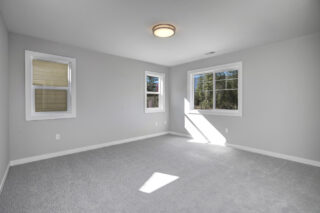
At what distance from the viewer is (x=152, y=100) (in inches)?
227

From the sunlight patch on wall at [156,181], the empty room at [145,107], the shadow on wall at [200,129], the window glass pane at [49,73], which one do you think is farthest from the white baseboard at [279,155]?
the window glass pane at [49,73]

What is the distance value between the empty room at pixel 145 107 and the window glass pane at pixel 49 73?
0.07ft

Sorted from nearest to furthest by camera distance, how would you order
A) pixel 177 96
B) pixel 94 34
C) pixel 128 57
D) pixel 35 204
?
pixel 35 204
pixel 94 34
pixel 128 57
pixel 177 96

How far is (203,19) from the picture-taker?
259 centimetres

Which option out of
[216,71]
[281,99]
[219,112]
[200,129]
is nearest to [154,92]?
[200,129]

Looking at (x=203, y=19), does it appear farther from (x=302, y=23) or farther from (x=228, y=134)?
(x=228, y=134)

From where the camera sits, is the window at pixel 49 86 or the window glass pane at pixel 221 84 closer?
the window at pixel 49 86

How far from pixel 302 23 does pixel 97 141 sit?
16.4 feet

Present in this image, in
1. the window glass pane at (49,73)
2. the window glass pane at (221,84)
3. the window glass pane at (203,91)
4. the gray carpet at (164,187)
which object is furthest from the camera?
the window glass pane at (203,91)

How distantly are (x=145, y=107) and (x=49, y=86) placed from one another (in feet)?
8.96

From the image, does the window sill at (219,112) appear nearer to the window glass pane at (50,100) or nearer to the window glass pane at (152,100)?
the window glass pane at (152,100)

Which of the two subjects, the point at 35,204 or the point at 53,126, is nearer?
the point at 35,204

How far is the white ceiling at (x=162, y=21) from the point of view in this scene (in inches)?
86.5

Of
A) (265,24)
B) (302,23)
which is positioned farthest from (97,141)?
(302,23)
